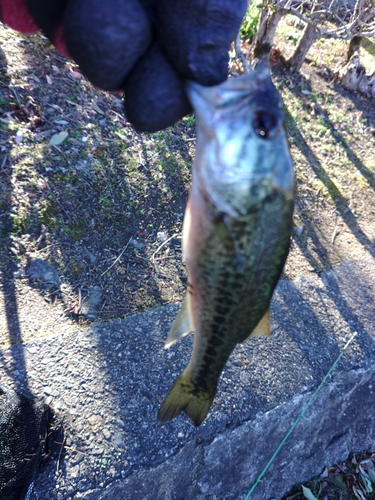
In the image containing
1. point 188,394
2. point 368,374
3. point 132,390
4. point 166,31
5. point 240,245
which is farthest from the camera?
point 368,374

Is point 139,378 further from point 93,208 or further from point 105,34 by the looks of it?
point 105,34

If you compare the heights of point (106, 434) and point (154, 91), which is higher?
point (154, 91)

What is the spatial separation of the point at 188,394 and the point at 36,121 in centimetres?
→ 309

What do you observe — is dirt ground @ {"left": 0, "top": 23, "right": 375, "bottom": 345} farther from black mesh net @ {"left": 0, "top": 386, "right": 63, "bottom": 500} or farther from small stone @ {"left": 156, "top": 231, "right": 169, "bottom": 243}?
black mesh net @ {"left": 0, "top": 386, "right": 63, "bottom": 500}

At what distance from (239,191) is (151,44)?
1.96 ft

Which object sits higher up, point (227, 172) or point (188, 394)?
point (227, 172)

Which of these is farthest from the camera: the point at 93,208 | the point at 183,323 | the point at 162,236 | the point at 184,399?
the point at 162,236

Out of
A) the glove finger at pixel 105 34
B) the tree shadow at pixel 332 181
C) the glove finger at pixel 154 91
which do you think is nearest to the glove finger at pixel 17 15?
the glove finger at pixel 105 34

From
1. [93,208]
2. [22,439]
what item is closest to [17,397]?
[22,439]

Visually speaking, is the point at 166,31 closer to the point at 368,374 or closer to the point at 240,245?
the point at 240,245

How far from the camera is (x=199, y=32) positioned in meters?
1.38

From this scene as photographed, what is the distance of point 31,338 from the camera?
2844mm

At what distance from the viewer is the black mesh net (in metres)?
2.19

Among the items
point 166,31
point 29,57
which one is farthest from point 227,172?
point 29,57
